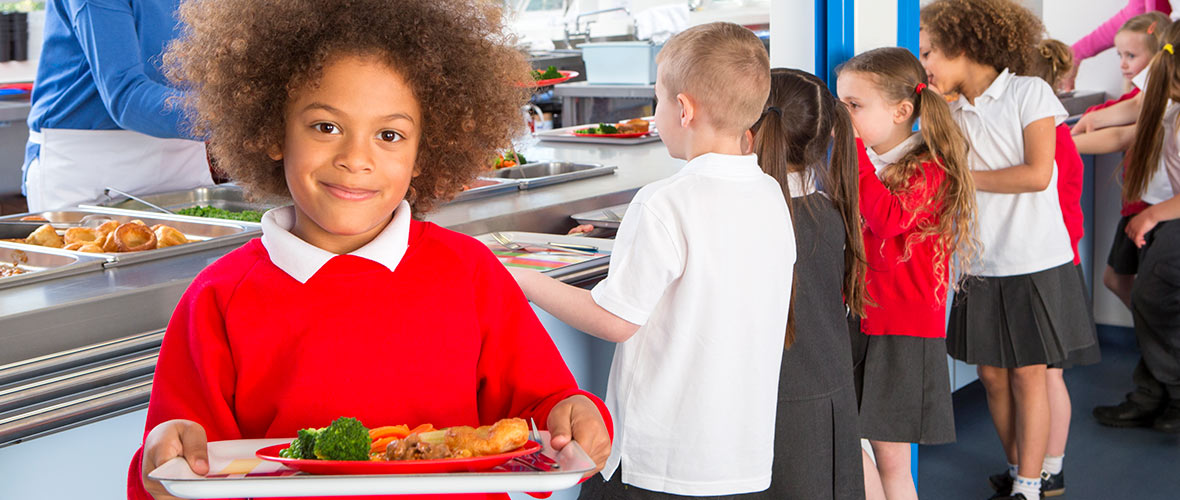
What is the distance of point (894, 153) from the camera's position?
216 cm

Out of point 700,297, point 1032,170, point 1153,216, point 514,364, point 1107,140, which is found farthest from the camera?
point 1107,140

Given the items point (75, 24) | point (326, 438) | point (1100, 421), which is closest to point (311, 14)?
point (326, 438)

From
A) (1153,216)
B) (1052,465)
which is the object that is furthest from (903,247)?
(1153,216)

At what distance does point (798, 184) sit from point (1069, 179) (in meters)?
1.53

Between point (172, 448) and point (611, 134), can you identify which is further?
point (611, 134)

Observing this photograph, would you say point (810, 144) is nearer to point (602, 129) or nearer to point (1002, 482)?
point (1002, 482)

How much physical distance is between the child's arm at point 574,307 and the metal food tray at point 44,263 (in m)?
0.65

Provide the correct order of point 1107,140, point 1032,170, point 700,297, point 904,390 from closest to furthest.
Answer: point 700,297, point 904,390, point 1032,170, point 1107,140

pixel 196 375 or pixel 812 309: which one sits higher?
pixel 196 375

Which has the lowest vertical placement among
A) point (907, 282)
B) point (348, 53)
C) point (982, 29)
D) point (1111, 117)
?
point (907, 282)

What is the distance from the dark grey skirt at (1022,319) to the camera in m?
2.62

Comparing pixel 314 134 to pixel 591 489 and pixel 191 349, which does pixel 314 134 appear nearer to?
pixel 191 349

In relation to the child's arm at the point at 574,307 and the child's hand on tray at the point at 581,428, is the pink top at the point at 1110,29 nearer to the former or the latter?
the child's arm at the point at 574,307

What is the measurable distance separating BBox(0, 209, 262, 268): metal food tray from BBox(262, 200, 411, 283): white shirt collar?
65 cm
